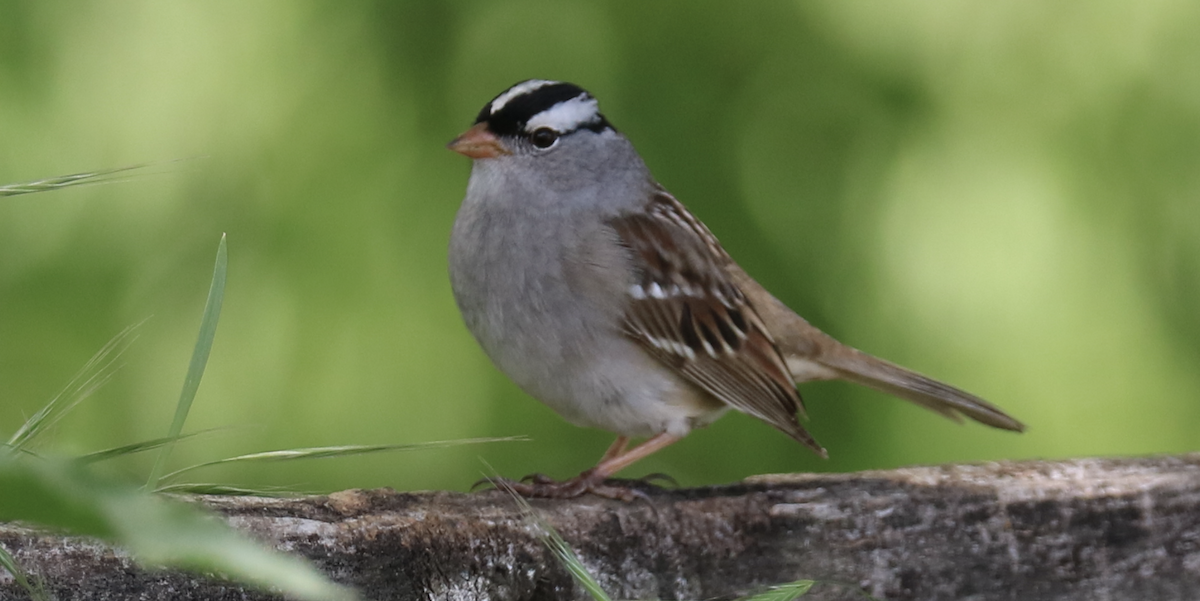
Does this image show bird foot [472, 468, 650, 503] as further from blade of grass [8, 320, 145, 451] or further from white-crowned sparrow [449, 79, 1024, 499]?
blade of grass [8, 320, 145, 451]

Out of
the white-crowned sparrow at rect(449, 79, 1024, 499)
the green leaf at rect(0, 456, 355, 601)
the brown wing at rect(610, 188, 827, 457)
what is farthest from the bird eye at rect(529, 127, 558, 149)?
the green leaf at rect(0, 456, 355, 601)

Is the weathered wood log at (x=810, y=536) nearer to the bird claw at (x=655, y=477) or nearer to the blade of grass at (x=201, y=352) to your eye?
the bird claw at (x=655, y=477)

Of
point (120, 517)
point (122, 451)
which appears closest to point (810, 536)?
point (122, 451)

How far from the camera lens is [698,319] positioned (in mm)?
1721

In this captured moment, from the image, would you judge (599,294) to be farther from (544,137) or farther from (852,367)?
(852,367)

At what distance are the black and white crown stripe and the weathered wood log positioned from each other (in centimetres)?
54

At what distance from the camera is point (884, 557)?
50.2 inches

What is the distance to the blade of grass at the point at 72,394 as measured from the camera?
73 cm

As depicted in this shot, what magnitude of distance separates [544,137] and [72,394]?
1013 millimetres

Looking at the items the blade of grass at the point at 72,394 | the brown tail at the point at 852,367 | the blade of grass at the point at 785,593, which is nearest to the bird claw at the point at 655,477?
the brown tail at the point at 852,367

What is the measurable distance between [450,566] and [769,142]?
4.03ft

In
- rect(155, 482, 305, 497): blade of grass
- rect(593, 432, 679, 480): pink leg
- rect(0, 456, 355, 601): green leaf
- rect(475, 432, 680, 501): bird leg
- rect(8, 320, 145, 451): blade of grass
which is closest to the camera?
rect(0, 456, 355, 601): green leaf

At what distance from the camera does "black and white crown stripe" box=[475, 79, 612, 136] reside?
1632mm

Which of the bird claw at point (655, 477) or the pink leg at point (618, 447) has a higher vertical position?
the bird claw at point (655, 477)
